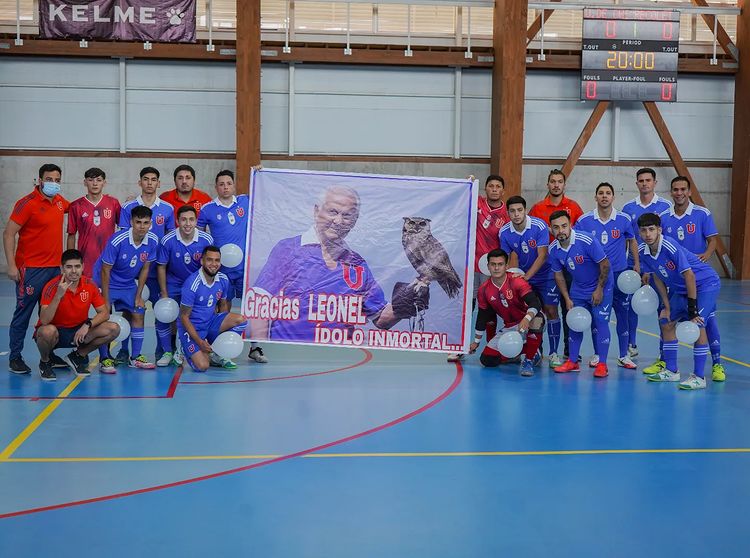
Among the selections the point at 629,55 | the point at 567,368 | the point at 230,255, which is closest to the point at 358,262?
the point at 230,255

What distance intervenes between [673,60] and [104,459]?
18.1 m

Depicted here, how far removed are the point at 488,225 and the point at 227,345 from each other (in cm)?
328

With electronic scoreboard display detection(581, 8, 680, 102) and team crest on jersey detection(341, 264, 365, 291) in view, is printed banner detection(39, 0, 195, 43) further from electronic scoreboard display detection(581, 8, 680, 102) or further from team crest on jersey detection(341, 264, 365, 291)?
team crest on jersey detection(341, 264, 365, 291)

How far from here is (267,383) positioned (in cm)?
793

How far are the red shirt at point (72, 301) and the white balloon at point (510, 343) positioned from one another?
406 cm

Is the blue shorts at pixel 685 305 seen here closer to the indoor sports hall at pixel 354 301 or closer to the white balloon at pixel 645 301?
the indoor sports hall at pixel 354 301

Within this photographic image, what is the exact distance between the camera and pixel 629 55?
19547mm

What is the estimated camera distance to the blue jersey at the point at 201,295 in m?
8.32

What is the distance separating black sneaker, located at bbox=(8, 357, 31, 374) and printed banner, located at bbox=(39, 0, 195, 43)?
11.6 meters

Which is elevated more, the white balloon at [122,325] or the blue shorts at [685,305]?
the blue shorts at [685,305]

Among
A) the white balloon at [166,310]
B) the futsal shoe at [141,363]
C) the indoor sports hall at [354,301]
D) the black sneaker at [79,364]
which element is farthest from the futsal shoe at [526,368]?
the black sneaker at [79,364]

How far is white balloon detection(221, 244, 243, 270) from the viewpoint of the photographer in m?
8.56

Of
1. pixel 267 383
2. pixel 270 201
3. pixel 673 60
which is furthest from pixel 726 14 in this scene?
pixel 267 383

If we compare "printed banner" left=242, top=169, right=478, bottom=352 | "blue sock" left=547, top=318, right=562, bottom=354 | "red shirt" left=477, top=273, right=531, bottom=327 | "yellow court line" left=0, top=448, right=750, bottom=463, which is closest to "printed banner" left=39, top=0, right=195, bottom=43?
"printed banner" left=242, top=169, right=478, bottom=352
